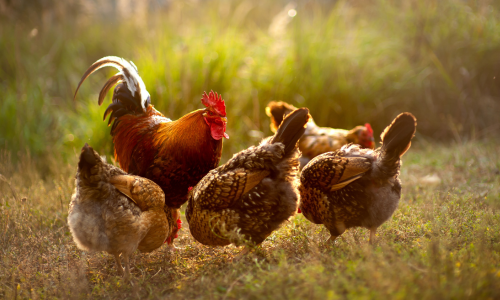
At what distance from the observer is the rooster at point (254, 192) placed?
12.2 ft

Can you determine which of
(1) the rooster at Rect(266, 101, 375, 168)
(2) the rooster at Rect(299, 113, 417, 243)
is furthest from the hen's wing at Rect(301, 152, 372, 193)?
(1) the rooster at Rect(266, 101, 375, 168)

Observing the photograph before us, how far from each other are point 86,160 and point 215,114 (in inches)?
61.9

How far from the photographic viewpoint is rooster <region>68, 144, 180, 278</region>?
3.44 metres

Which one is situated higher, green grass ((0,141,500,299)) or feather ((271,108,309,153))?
feather ((271,108,309,153))

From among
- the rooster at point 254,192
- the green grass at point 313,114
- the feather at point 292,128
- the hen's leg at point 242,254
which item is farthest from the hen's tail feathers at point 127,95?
the hen's leg at point 242,254

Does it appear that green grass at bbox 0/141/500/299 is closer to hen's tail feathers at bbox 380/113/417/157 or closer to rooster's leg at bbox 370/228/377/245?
rooster's leg at bbox 370/228/377/245

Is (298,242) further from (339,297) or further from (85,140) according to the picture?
(85,140)

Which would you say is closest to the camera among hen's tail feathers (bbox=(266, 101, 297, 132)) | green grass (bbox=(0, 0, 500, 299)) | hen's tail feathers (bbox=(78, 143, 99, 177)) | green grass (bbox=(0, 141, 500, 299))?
green grass (bbox=(0, 141, 500, 299))

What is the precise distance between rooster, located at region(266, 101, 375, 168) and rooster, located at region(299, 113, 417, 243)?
6.29 ft

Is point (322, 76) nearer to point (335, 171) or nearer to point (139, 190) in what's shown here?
point (335, 171)

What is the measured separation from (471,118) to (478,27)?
86.5 inches

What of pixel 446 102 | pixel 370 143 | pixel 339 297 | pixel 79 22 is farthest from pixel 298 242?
pixel 79 22

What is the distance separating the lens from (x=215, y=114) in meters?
4.38

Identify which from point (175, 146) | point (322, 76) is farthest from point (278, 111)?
point (175, 146)
